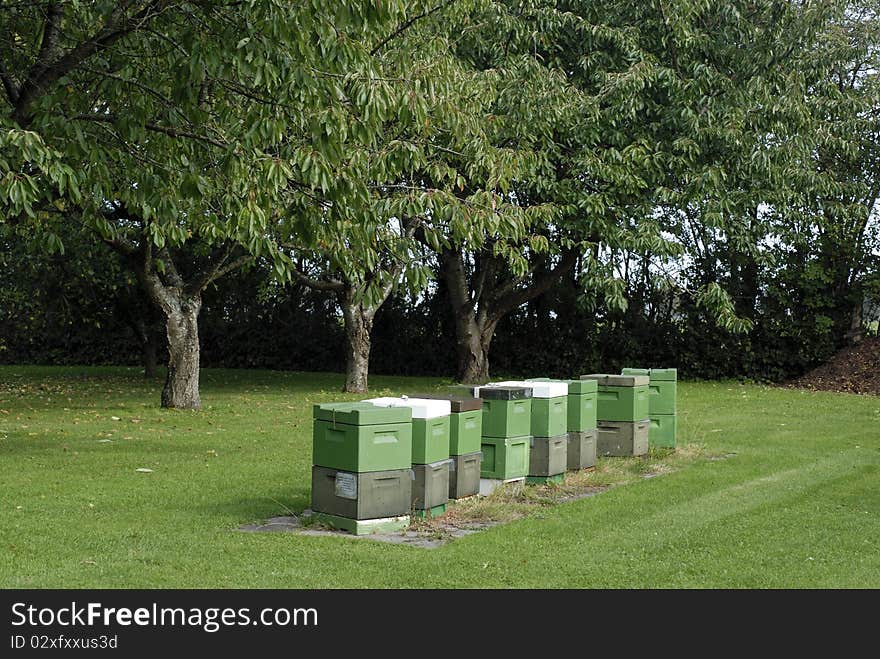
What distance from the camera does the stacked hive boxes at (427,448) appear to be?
25.8 feet

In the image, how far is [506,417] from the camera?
9.02 metres

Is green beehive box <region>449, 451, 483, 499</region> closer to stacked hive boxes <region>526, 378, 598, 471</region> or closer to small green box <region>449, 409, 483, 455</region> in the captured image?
small green box <region>449, 409, 483, 455</region>

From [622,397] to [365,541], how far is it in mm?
4927

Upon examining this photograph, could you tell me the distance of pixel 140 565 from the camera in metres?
6.51

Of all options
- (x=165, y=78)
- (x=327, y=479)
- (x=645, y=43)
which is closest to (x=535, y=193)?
(x=645, y=43)

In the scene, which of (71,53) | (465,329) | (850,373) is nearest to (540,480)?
(71,53)

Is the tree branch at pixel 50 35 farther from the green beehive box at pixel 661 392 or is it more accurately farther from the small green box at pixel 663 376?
the small green box at pixel 663 376

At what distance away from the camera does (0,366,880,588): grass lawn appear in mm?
6457

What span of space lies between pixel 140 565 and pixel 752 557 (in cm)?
416

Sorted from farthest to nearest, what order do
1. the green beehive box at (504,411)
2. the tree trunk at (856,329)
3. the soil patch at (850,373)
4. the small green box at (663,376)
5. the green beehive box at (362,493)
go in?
the tree trunk at (856,329), the soil patch at (850,373), the small green box at (663,376), the green beehive box at (504,411), the green beehive box at (362,493)

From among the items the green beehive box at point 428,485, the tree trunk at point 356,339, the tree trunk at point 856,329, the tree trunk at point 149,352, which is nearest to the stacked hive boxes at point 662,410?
the green beehive box at point 428,485

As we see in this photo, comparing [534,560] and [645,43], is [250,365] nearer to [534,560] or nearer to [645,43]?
[645,43]

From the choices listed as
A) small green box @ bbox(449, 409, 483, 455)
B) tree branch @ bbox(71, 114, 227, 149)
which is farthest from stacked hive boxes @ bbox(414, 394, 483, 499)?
tree branch @ bbox(71, 114, 227, 149)

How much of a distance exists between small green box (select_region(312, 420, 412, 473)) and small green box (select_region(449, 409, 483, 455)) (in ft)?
2.50
